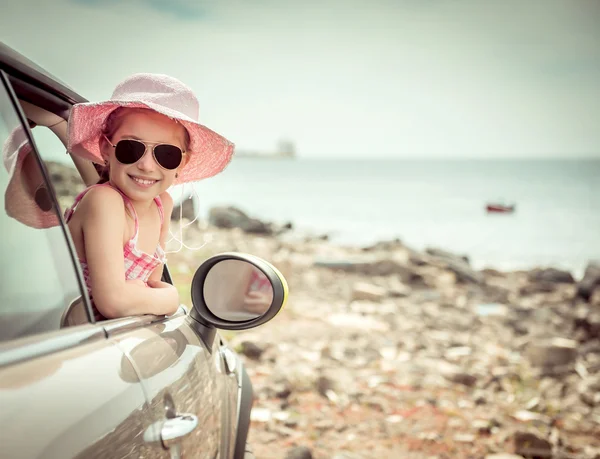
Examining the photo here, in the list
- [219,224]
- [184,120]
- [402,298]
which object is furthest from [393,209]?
[184,120]

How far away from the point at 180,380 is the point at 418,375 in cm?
464

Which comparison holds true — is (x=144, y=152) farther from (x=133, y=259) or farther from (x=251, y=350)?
(x=251, y=350)

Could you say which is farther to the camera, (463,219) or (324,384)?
(463,219)

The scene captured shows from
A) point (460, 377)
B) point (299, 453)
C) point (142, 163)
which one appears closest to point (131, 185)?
point (142, 163)

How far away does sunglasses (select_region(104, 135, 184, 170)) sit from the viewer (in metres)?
2.08

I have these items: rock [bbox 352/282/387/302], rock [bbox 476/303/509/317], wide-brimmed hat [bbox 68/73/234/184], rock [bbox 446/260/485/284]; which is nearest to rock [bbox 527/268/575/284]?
rock [bbox 446/260/485/284]

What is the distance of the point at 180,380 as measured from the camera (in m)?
1.78

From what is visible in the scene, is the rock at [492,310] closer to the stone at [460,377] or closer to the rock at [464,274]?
the rock at [464,274]

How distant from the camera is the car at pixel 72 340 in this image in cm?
112

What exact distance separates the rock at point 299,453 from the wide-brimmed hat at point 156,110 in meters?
2.32

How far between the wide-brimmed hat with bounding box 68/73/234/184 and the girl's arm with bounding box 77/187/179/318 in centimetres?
27

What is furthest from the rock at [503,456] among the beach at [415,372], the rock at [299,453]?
the rock at [299,453]

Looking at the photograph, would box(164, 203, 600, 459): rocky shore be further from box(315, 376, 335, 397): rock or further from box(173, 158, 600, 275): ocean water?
box(173, 158, 600, 275): ocean water

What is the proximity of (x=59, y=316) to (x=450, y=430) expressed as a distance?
12.7 feet
